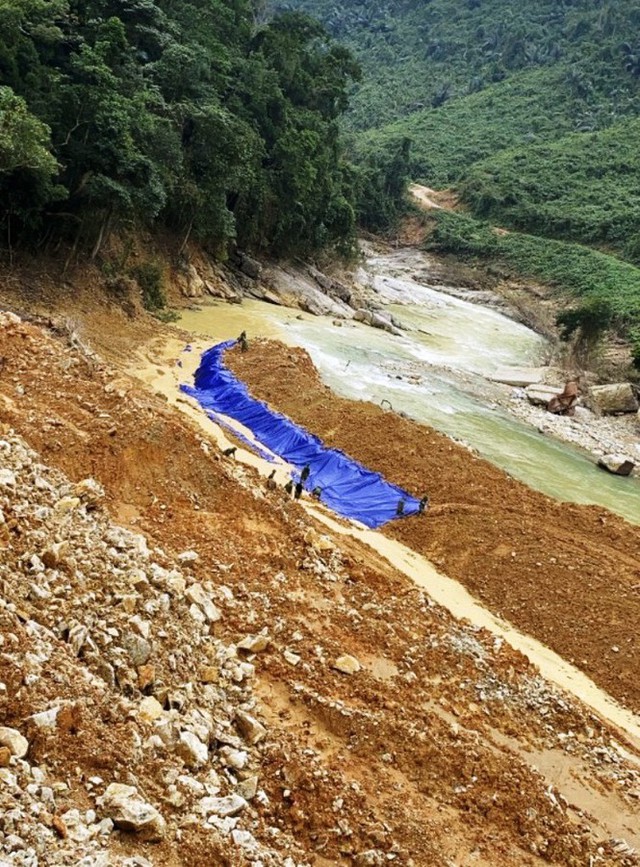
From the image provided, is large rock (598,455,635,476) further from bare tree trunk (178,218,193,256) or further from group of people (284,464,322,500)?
bare tree trunk (178,218,193,256)

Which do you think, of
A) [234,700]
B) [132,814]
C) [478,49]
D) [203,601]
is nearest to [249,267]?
[203,601]

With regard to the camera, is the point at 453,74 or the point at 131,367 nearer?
the point at 131,367

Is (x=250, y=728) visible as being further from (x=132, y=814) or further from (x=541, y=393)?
(x=541, y=393)

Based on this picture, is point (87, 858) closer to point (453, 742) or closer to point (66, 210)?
point (453, 742)

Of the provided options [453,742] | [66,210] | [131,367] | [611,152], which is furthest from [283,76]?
[611,152]

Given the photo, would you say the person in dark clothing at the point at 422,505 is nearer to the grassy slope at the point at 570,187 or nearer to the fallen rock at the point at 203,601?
the fallen rock at the point at 203,601
